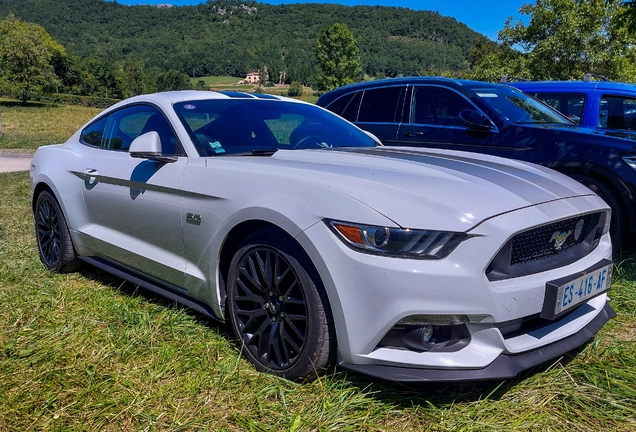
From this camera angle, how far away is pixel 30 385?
2.44m

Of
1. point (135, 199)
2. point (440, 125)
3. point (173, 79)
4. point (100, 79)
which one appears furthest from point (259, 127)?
point (100, 79)

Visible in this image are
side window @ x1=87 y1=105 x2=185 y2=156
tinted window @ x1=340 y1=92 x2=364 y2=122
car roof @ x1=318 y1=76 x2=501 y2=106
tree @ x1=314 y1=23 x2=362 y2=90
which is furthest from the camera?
tree @ x1=314 y1=23 x2=362 y2=90

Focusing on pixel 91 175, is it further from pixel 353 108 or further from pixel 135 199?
pixel 353 108

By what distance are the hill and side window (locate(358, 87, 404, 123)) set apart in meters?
40.0

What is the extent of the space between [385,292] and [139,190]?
180 centimetres

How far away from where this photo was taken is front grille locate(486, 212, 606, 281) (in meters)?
2.12

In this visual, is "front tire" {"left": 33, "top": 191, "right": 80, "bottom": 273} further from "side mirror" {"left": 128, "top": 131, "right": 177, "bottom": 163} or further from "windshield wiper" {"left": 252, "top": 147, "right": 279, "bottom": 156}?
"windshield wiper" {"left": 252, "top": 147, "right": 279, "bottom": 156}

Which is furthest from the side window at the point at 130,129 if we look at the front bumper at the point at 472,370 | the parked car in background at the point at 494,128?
the parked car in background at the point at 494,128

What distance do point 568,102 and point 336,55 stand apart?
77.9 meters

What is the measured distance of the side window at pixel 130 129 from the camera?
3230mm

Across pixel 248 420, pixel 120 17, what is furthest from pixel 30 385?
pixel 120 17

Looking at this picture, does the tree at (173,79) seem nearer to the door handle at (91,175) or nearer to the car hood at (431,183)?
the door handle at (91,175)

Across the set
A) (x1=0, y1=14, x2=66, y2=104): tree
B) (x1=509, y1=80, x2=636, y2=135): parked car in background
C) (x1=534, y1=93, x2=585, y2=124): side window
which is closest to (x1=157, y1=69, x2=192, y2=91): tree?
(x1=0, y1=14, x2=66, y2=104): tree

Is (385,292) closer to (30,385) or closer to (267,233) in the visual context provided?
(267,233)
